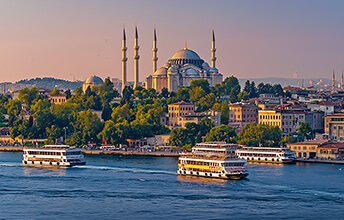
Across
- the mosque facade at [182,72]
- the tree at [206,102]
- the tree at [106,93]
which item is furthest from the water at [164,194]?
the mosque facade at [182,72]

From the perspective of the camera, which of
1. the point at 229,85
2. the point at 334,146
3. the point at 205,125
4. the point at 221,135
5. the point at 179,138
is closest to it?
the point at 334,146

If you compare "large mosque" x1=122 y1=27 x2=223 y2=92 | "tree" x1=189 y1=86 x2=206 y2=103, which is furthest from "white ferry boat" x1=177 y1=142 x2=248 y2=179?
"large mosque" x1=122 y1=27 x2=223 y2=92

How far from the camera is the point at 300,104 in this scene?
3329 inches

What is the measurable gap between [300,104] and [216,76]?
1102 inches

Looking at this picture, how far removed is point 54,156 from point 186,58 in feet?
190

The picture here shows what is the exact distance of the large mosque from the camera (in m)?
108

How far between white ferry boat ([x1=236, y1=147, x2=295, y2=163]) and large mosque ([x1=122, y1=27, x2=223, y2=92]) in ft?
151

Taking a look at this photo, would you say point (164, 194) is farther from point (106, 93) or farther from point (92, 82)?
point (92, 82)

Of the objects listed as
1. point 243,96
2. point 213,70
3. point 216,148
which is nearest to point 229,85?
point 243,96

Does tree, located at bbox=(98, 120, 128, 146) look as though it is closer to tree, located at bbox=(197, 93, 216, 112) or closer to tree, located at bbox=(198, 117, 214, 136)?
tree, located at bbox=(198, 117, 214, 136)

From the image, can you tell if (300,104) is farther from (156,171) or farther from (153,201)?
(153,201)

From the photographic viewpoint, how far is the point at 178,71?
358ft

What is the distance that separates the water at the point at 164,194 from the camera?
1487 inches

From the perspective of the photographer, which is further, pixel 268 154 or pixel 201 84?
pixel 201 84
